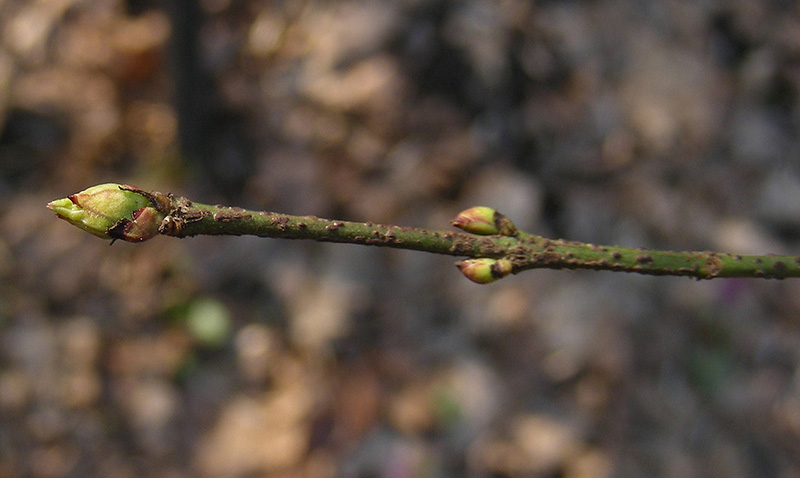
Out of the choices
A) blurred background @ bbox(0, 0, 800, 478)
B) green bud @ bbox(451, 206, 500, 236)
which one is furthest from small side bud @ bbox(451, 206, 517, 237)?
blurred background @ bbox(0, 0, 800, 478)

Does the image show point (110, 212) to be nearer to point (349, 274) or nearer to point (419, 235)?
point (419, 235)

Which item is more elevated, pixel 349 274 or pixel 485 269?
pixel 349 274

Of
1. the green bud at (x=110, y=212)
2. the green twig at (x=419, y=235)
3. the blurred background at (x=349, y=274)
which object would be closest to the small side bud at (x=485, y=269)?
the green twig at (x=419, y=235)

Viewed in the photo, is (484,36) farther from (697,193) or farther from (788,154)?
(788,154)

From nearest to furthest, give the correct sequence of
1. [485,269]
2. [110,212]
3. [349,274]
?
1. [110,212]
2. [485,269]
3. [349,274]

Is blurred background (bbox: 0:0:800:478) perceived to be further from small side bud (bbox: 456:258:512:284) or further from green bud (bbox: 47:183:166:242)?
green bud (bbox: 47:183:166:242)

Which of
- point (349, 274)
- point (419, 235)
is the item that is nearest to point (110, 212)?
point (419, 235)

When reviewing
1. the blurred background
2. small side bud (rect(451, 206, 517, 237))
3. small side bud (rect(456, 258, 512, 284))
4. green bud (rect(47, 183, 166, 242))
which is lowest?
small side bud (rect(456, 258, 512, 284))

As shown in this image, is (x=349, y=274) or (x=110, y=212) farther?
(x=349, y=274)
